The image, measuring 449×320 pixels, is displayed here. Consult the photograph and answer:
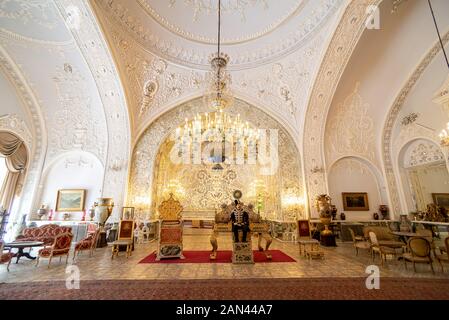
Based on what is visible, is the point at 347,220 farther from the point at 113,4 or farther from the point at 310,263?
the point at 113,4

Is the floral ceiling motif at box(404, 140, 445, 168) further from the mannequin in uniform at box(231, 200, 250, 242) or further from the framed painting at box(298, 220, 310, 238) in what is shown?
the mannequin in uniform at box(231, 200, 250, 242)

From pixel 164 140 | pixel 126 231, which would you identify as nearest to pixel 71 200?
pixel 126 231

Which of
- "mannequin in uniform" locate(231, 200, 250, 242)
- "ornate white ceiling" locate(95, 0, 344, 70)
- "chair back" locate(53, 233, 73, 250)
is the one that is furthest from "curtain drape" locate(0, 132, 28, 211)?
"mannequin in uniform" locate(231, 200, 250, 242)

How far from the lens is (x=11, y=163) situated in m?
7.98

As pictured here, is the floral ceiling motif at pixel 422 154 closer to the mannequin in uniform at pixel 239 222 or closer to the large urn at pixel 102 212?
the mannequin in uniform at pixel 239 222

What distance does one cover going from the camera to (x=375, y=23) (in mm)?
6121

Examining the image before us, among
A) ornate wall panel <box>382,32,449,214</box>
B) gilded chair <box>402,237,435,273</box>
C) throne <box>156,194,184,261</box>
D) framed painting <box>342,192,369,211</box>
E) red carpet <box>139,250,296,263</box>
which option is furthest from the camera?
framed painting <box>342,192,369,211</box>

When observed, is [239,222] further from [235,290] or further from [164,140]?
[164,140]

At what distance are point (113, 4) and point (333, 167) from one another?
1144cm

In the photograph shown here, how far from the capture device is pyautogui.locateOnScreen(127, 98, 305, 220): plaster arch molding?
8.80 meters

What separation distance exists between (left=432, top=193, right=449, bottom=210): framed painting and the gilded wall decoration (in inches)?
109

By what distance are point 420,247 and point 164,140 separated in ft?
32.5
